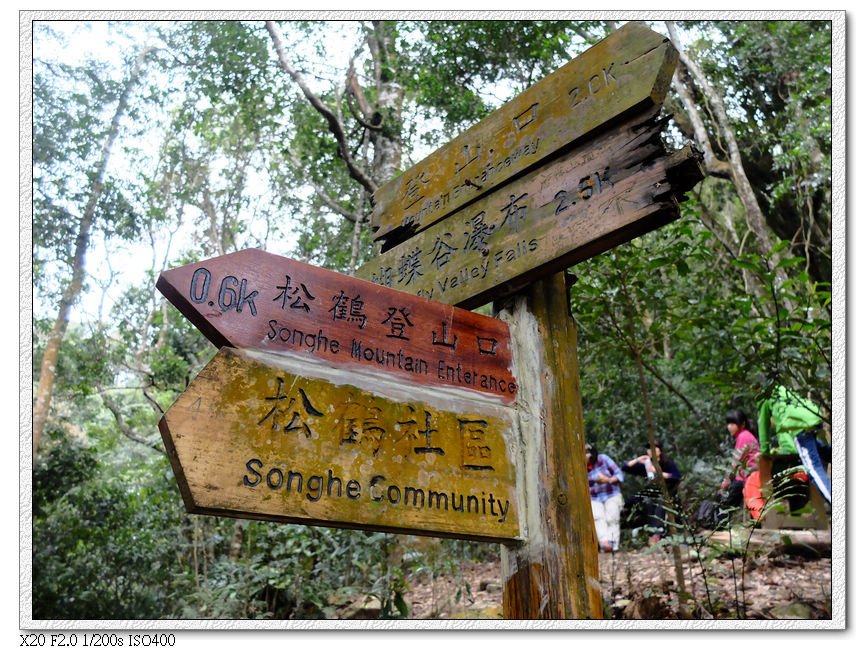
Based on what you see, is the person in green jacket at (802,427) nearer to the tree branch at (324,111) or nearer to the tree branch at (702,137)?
the tree branch at (324,111)

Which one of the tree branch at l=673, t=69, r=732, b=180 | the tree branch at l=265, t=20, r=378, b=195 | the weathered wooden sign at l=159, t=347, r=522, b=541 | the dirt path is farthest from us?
the tree branch at l=673, t=69, r=732, b=180

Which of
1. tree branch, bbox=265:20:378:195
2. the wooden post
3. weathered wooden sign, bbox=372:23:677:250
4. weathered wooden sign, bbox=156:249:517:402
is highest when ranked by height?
tree branch, bbox=265:20:378:195

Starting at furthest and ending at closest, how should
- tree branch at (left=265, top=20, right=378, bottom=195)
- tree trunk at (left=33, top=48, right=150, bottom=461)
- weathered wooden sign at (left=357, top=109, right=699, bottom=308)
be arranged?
tree trunk at (left=33, top=48, right=150, bottom=461), tree branch at (left=265, top=20, right=378, bottom=195), weathered wooden sign at (left=357, top=109, right=699, bottom=308)

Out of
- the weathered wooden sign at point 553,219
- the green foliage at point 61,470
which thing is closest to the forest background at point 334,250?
the green foliage at point 61,470

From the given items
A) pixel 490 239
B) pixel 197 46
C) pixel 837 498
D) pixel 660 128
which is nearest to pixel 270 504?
pixel 490 239

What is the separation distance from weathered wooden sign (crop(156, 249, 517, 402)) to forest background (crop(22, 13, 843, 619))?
2507 millimetres

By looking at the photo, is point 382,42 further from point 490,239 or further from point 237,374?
point 237,374

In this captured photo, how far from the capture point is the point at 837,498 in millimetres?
2631

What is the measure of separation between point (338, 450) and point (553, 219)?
0.99 metres

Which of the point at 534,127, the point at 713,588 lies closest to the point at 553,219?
the point at 534,127

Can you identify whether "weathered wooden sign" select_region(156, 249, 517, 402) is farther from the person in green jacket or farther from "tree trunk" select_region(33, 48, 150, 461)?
"tree trunk" select_region(33, 48, 150, 461)

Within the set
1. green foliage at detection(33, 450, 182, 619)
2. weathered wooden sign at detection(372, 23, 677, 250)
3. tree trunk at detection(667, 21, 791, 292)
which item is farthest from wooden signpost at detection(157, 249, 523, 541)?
tree trunk at detection(667, 21, 791, 292)

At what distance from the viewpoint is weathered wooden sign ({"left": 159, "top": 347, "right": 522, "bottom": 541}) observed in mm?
1509

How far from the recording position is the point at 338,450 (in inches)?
67.6
